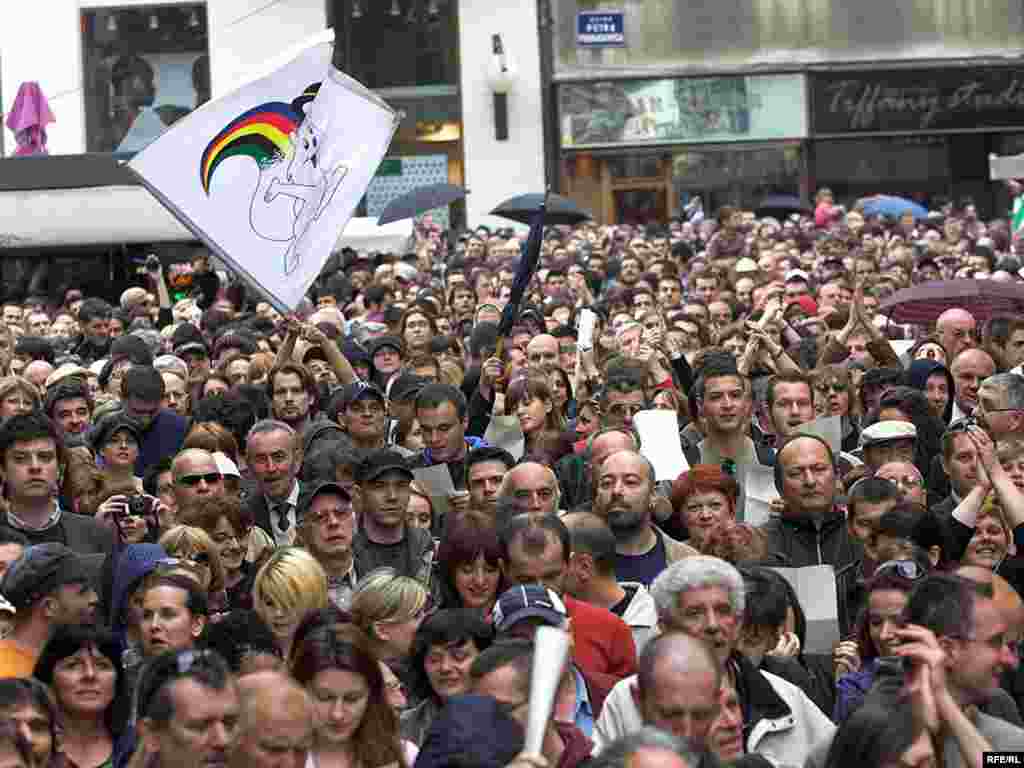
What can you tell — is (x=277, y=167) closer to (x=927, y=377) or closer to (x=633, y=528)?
(x=927, y=377)

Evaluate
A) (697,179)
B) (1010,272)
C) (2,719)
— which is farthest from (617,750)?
(697,179)

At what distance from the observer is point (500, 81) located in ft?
138

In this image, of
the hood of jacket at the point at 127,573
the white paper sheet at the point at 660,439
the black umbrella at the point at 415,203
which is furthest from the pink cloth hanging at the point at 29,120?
the hood of jacket at the point at 127,573

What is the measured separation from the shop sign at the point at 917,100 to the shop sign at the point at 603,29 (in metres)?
3.70

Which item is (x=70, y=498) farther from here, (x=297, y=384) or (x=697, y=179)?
(x=697, y=179)

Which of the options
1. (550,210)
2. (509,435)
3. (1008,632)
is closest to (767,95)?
(550,210)

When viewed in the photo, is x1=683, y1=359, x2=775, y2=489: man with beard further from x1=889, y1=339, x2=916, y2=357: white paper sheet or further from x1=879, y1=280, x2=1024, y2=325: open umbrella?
x1=879, y1=280, x2=1024, y2=325: open umbrella

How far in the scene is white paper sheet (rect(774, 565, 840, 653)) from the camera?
8.08 m

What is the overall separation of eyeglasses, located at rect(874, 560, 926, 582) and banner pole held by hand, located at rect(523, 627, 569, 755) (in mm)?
2741

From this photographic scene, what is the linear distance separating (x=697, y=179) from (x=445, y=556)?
34389 mm

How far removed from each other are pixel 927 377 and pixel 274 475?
3641 millimetres

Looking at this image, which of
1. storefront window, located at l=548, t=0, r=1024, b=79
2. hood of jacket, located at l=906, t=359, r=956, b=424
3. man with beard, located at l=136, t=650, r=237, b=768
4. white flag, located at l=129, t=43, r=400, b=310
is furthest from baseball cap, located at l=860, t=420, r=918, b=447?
storefront window, located at l=548, t=0, r=1024, b=79

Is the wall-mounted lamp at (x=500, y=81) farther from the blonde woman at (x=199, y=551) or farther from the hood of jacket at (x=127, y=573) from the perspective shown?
the hood of jacket at (x=127, y=573)

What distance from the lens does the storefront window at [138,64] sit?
4238 cm
